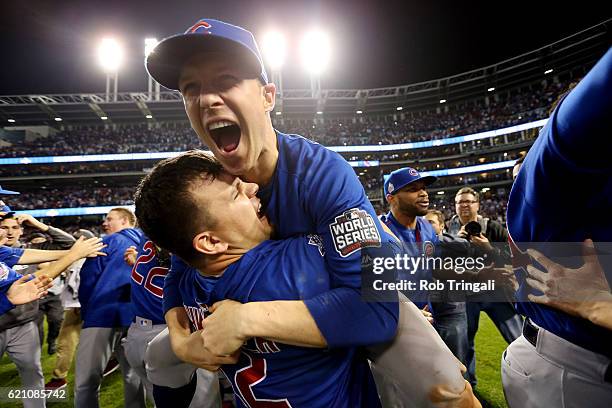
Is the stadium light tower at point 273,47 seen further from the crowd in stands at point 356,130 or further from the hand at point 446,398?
the hand at point 446,398

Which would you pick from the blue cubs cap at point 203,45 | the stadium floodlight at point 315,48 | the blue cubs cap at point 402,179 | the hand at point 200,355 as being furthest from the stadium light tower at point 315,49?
the hand at point 200,355

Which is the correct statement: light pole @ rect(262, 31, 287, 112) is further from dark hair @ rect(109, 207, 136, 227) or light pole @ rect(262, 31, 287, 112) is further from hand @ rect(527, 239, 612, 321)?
hand @ rect(527, 239, 612, 321)

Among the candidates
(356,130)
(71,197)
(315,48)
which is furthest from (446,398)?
(71,197)

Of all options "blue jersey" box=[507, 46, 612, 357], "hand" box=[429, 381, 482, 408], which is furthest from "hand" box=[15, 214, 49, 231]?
"blue jersey" box=[507, 46, 612, 357]

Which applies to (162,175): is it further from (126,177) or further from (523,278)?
(126,177)

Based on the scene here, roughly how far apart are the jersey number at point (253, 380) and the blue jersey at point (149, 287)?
217 centimetres

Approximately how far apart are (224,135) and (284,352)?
1.07m

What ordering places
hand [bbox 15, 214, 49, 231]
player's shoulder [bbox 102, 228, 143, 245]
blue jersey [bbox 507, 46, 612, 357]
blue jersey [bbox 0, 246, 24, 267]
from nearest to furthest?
blue jersey [bbox 507, 46, 612, 357] < blue jersey [bbox 0, 246, 24, 267] < player's shoulder [bbox 102, 228, 143, 245] < hand [bbox 15, 214, 49, 231]

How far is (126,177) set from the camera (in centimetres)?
3631

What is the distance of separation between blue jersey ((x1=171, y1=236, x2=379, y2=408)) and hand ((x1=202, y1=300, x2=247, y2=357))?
9cm

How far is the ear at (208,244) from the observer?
1386 millimetres

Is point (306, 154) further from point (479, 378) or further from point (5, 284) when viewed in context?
point (479, 378)

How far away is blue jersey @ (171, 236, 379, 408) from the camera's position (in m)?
1.30

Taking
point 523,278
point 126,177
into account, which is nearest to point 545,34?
point 523,278
